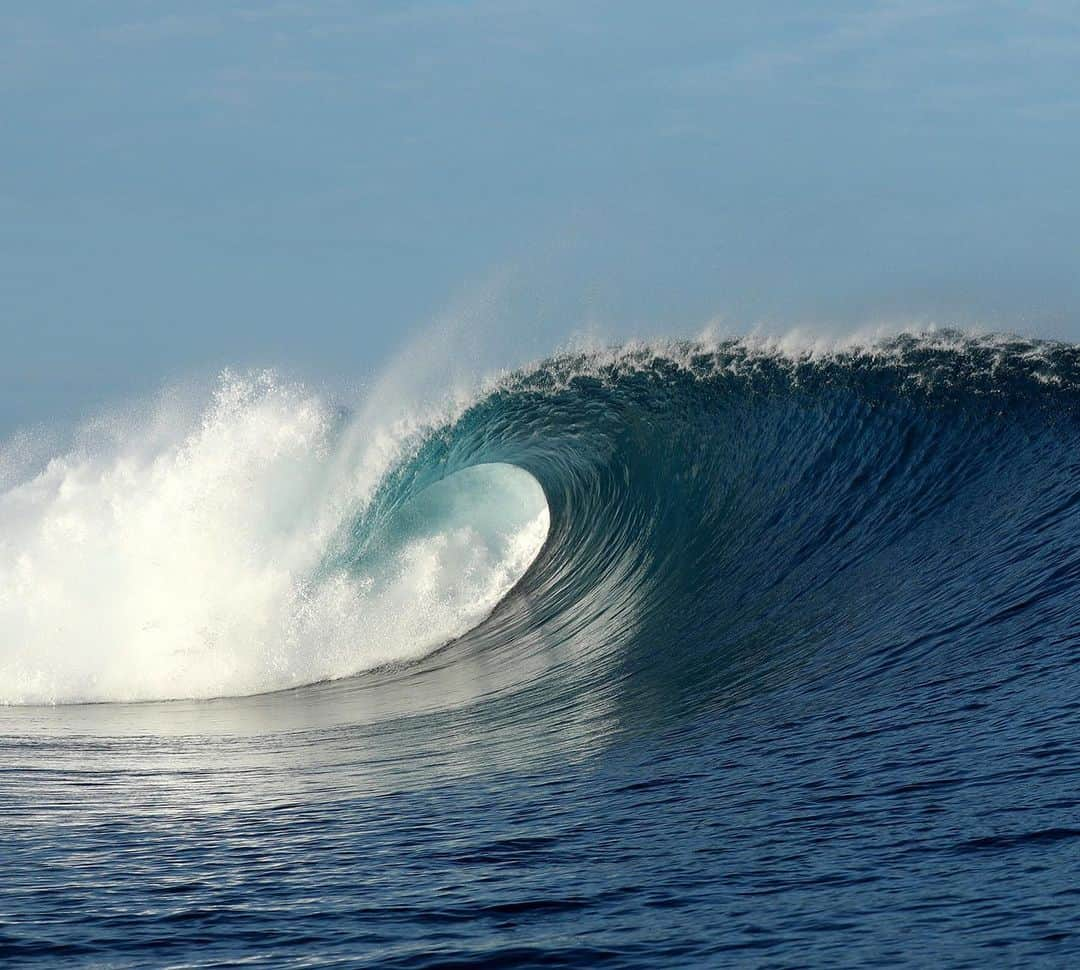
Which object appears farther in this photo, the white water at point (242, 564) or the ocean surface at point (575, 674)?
the white water at point (242, 564)

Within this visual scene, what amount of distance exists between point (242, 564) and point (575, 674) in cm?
542

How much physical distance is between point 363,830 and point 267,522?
383 inches

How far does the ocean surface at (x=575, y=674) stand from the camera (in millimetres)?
4016

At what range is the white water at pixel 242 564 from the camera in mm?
12617

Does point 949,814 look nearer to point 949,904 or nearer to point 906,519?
point 949,904

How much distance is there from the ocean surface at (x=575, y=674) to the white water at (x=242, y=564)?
0.05 metres

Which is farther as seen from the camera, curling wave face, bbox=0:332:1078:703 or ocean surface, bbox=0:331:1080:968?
curling wave face, bbox=0:332:1078:703

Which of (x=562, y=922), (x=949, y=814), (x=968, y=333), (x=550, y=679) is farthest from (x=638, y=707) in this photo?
(x=968, y=333)

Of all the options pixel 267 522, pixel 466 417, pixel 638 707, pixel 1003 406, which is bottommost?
pixel 638 707

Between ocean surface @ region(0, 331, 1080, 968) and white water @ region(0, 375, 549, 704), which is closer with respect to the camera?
ocean surface @ region(0, 331, 1080, 968)

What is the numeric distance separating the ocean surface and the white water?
0.16ft

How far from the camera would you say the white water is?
12.6 meters

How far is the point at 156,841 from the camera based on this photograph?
17.2 feet

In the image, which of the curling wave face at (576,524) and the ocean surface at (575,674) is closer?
the ocean surface at (575,674)
